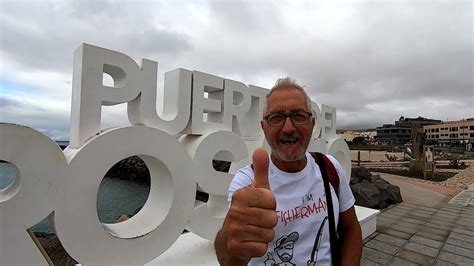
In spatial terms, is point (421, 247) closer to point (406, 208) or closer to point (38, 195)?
point (406, 208)

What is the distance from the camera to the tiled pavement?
4285 mm

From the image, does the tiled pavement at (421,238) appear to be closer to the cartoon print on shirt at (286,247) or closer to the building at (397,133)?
the cartoon print on shirt at (286,247)

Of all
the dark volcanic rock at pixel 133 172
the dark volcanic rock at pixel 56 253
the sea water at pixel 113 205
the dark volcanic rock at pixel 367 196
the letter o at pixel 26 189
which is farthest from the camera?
the dark volcanic rock at pixel 133 172

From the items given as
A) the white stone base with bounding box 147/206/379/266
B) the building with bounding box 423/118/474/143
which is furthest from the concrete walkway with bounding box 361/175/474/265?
the building with bounding box 423/118/474/143

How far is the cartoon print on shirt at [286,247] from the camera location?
1.44 m

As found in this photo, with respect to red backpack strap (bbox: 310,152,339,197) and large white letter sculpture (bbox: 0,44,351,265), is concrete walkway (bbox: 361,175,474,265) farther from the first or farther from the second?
red backpack strap (bbox: 310,152,339,197)

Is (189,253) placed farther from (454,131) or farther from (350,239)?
(454,131)

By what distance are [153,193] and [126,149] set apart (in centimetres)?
80

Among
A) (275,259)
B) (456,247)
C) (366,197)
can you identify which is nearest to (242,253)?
(275,259)

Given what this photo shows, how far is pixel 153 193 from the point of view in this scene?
330 cm

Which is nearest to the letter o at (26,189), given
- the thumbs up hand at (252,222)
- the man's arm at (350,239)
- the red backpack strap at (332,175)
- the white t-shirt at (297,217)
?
the white t-shirt at (297,217)

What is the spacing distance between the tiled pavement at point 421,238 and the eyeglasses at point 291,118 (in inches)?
141

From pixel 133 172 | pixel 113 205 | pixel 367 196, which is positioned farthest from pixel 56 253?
pixel 133 172

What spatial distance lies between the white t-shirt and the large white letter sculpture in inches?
64.4
